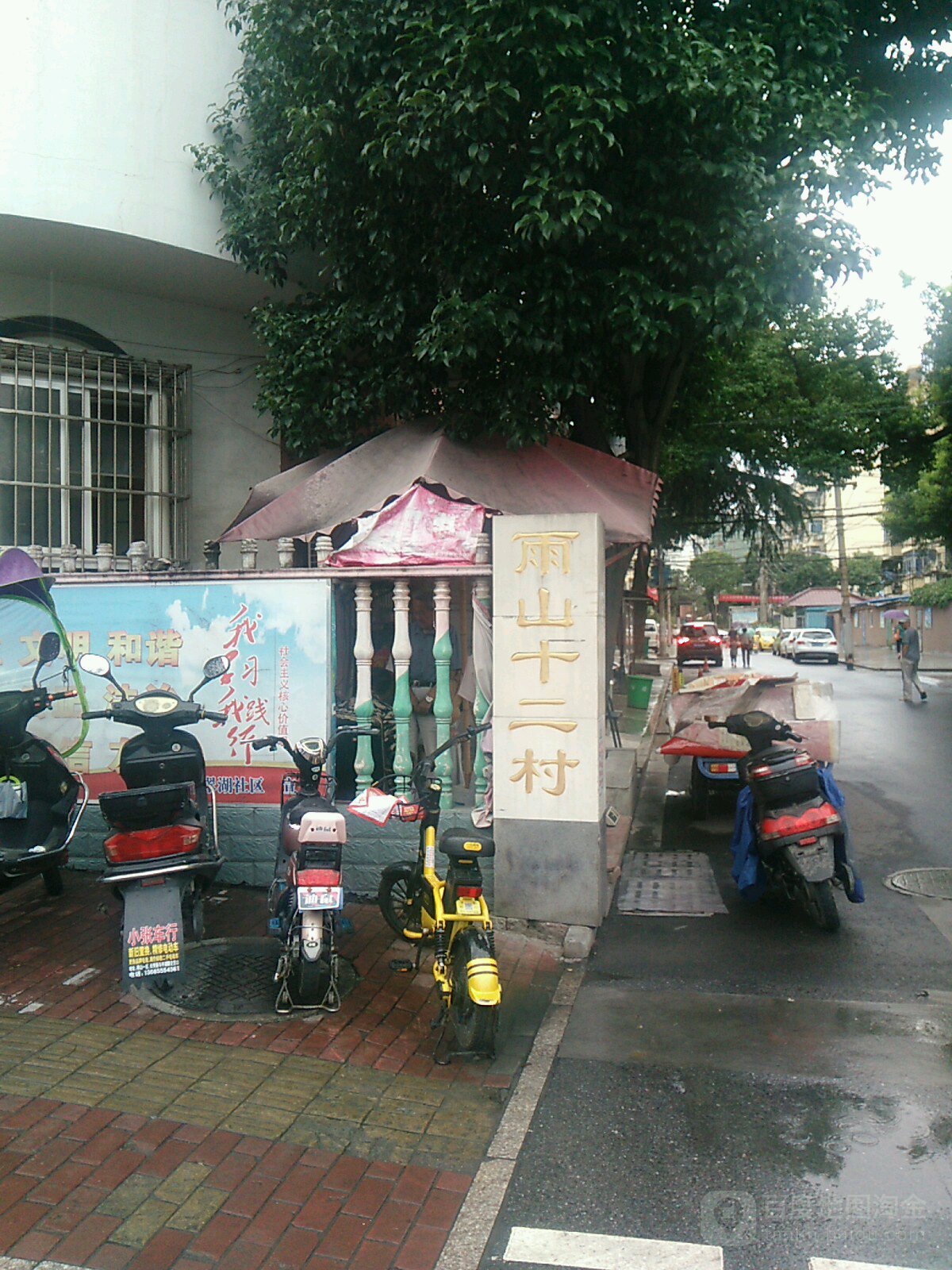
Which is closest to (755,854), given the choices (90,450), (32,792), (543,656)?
(543,656)

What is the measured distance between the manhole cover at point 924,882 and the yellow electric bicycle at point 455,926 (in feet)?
11.3

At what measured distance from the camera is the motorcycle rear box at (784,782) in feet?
19.8

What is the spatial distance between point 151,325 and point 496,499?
3.92 meters

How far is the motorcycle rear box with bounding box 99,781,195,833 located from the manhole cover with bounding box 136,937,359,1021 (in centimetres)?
75

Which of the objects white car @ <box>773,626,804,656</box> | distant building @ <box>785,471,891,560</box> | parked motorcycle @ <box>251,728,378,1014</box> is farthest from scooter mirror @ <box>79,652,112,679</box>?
distant building @ <box>785,471,891,560</box>

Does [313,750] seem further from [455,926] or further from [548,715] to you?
[548,715]

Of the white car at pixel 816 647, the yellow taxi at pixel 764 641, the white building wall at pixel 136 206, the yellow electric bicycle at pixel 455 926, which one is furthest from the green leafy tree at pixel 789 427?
the yellow taxi at pixel 764 641

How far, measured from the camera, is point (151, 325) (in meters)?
9.33

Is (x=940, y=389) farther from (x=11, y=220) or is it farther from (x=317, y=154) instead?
(x=11, y=220)

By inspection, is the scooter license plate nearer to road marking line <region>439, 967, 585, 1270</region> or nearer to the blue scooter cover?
road marking line <region>439, 967, 585, 1270</region>

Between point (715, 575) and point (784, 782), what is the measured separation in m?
68.4

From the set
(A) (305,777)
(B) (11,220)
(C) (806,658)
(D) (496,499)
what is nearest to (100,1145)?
(A) (305,777)

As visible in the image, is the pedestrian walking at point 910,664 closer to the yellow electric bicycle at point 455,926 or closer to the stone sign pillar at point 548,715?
the stone sign pillar at point 548,715

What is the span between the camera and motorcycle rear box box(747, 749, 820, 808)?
6035 mm
